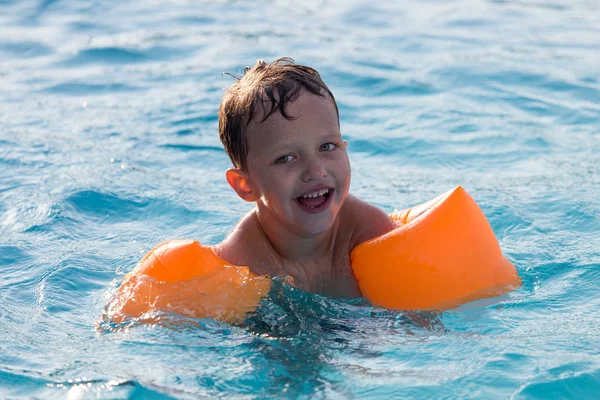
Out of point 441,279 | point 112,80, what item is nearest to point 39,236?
point 441,279

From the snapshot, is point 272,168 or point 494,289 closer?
point 272,168

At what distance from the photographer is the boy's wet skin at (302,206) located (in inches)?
150

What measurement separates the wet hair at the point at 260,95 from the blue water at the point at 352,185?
0.74 meters

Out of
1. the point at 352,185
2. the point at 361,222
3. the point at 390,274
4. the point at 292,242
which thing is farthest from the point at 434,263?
the point at 352,185

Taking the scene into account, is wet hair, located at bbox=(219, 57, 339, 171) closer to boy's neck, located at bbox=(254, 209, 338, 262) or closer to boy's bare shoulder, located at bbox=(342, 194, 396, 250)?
boy's neck, located at bbox=(254, 209, 338, 262)

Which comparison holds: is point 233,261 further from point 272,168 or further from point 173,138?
point 173,138

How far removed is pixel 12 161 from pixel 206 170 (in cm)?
158

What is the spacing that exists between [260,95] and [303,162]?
14.0 inches

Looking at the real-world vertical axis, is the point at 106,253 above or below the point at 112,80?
below

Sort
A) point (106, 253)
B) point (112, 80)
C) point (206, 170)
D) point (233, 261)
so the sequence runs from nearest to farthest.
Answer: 1. point (233, 261)
2. point (106, 253)
3. point (206, 170)
4. point (112, 80)

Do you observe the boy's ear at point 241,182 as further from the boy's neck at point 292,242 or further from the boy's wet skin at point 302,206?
the boy's neck at point 292,242

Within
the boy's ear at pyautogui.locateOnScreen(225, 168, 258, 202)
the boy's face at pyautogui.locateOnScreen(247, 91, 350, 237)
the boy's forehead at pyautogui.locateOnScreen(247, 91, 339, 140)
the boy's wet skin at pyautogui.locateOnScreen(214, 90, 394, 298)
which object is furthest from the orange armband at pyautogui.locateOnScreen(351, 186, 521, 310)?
the boy's forehead at pyautogui.locateOnScreen(247, 91, 339, 140)

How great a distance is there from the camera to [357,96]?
864 cm

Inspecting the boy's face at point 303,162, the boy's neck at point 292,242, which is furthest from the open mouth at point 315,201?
the boy's neck at point 292,242
